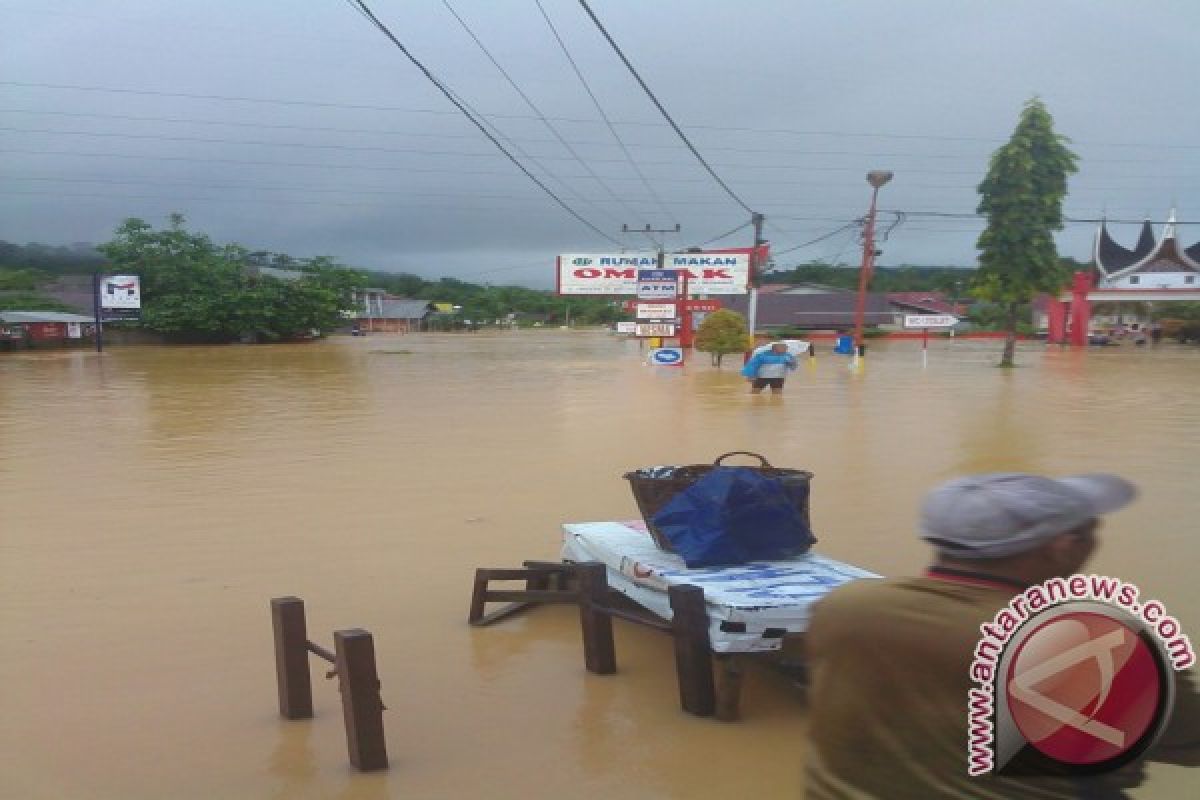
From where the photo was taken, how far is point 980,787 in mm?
1816

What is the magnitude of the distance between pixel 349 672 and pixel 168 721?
4.22 ft

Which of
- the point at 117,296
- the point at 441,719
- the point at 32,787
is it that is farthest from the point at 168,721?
the point at 117,296

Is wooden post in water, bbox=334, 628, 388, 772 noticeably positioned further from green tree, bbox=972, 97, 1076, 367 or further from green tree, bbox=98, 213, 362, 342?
green tree, bbox=98, 213, 362, 342

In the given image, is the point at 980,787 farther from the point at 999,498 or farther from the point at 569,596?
the point at 569,596

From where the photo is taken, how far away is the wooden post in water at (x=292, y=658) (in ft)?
→ 15.5

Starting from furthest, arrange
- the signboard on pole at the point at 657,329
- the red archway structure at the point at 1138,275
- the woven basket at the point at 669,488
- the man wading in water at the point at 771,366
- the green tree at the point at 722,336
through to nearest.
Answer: the red archway structure at the point at 1138,275
the green tree at the point at 722,336
the signboard on pole at the point at 657,329
the man wading in water at the point at 771,366
the woven basket at the point at 669,488

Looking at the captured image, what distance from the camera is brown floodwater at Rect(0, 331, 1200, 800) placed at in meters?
4.37

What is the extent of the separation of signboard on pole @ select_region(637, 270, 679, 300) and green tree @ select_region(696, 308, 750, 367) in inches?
68.0

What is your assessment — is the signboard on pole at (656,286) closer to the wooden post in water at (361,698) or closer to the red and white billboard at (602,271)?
the red and white billboard at (602,271)

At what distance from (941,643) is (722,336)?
33.8m

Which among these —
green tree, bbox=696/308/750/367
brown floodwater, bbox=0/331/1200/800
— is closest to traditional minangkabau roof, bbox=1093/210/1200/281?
green tree, bbox=696/308/750/367

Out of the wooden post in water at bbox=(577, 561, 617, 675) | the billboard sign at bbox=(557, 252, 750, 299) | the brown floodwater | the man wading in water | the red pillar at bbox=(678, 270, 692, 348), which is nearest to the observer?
the brown floodwater

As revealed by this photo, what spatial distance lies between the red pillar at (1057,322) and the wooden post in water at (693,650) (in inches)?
2158

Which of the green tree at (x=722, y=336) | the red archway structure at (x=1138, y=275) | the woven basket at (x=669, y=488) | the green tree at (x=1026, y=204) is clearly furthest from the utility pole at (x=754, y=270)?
the woven basket at (x=669, y=488)
